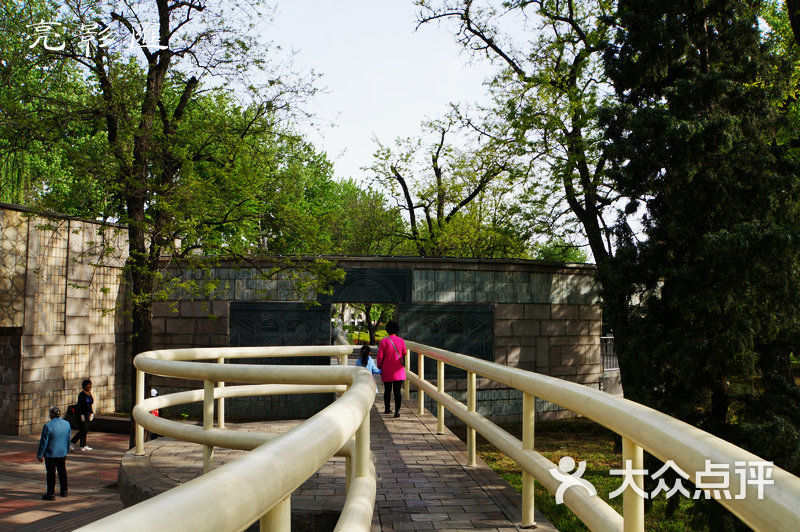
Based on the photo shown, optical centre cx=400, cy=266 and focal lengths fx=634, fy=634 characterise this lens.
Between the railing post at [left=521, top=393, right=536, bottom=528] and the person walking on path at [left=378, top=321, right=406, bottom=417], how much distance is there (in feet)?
16.8

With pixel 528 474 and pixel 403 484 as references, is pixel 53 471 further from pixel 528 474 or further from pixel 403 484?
pixel 528 474

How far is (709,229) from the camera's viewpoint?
11531 mm

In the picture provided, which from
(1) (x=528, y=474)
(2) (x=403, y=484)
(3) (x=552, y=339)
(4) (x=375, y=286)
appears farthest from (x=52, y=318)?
(1) (x=528, y=474)

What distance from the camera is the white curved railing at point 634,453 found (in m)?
1.07

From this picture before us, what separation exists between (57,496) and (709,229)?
12.8 meters

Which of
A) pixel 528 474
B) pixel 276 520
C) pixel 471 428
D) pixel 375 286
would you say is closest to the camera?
pixel 276 520

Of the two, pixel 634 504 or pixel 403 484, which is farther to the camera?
pixel 403 484

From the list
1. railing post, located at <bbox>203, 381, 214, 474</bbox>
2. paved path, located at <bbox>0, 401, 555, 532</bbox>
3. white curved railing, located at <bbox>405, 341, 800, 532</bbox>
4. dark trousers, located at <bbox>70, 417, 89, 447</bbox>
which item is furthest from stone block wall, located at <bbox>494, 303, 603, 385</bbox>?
railing post, located at <bbox>203, 381, 214, 474</bbox>

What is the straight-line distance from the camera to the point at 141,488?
14.7 feet

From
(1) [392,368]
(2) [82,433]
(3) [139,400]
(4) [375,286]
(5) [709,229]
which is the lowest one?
(2) [82,433]

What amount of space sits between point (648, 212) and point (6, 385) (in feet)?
54.4

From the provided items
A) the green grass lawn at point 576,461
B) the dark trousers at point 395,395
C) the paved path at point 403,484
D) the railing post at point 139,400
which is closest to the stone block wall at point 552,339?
the green grass lawn at point 576,461

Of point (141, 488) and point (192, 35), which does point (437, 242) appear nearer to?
point (192, 35)

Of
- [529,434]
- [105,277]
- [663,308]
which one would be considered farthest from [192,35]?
[529,434]
